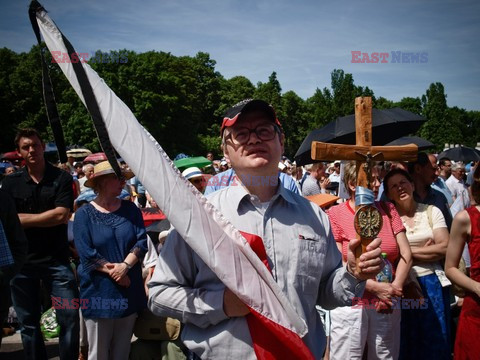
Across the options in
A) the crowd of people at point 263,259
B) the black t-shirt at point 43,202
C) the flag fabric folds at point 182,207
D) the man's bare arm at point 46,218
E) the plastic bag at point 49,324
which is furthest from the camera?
the plastic bag at point 49,324

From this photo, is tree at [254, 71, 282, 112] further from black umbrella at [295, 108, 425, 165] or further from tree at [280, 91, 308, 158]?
black umbrella at [295, 108, 425, 165]

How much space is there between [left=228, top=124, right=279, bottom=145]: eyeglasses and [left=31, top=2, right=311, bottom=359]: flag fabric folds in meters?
0.51

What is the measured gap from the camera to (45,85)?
6.33 ft

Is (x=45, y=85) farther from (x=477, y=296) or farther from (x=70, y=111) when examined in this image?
(x=70, y=111)

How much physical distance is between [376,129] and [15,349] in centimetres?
563

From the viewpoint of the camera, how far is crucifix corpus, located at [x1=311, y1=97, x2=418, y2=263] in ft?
6.47

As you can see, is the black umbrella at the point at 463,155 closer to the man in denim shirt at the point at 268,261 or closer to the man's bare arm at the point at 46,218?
the man's bare arm at the point at 46,218

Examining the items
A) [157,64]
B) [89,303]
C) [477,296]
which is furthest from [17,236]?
[157,64]

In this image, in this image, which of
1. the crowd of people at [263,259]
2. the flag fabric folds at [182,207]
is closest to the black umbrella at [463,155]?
the crowd of people at [263,259]

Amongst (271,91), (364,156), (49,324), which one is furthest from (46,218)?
(271,91)

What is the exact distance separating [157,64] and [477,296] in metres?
44.0

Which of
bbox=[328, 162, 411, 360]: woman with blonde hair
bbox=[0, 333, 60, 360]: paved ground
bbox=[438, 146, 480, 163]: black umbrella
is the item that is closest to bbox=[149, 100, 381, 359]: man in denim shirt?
bbox=[328, 162, 411, 360]: woman with blonde hair

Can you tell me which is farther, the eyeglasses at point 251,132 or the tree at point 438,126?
the tree at point 438,126

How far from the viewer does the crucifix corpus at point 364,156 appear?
1.97 meters
